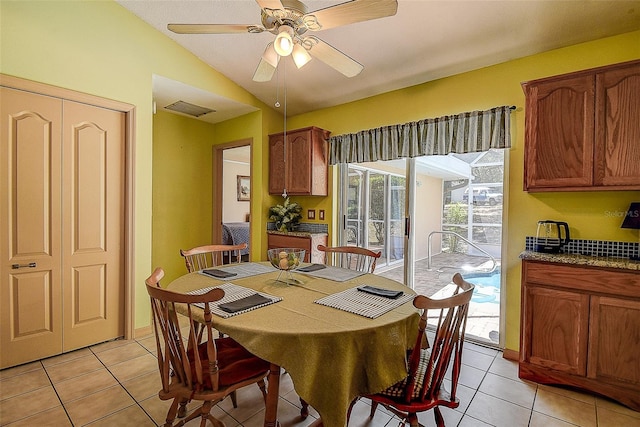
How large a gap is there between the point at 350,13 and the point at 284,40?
0.38m

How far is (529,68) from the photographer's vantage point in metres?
2.58

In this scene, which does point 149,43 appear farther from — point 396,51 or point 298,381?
point 298,381

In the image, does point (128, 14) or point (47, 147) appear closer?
point (47, 147)

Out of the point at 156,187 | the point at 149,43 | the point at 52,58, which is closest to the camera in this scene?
the point at 52,58

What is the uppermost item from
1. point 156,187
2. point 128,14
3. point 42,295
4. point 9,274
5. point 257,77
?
point 128,14

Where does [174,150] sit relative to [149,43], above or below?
below

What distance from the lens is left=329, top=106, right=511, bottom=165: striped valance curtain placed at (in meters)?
2.67

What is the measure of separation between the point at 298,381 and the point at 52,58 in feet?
10.0

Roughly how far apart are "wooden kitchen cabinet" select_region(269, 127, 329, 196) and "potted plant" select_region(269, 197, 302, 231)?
0.67 ft

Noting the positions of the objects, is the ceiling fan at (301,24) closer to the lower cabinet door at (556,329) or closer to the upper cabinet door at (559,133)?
the upper cabinet door at (559,133)

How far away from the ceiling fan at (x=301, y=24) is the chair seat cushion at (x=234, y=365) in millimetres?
1680

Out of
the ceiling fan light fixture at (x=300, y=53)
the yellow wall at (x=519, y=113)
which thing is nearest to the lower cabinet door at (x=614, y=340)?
the yellow wall at (x=519, y=113)

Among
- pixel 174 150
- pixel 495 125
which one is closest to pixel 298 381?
pixel 495 125

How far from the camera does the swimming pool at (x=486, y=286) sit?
2.93 meters
